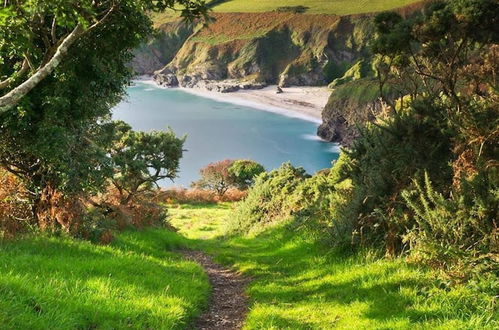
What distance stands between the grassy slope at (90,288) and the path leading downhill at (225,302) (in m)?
0.28

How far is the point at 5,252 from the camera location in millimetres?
8695

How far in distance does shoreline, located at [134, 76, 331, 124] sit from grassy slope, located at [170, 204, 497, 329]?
4411 inches

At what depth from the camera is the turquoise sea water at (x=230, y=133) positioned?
94625 millimetres

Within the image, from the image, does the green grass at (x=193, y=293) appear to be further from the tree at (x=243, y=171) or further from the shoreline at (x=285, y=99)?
the shoreline at (x=285, y=99)

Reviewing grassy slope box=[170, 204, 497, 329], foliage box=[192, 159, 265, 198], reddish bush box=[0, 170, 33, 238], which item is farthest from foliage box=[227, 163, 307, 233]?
foliage box=[192, 159, 265, 198]

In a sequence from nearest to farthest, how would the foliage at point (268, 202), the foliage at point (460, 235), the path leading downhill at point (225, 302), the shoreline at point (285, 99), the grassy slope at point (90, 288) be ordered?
1. the grassy slope at point (90, 288)
2. the foliage at point (460, 235)
3. the path leading downhill at point (225, 302)
4. the foliage at point (268, 202)
5. the shoreline at point (285, 99)

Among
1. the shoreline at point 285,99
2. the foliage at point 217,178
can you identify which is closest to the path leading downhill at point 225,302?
the foliage at point 217,178

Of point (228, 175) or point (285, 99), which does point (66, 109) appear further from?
point (285, 99)

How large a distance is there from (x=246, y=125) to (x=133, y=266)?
114 metres

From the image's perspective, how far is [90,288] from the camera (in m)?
7.64

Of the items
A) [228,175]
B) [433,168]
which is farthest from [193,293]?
[228,175]

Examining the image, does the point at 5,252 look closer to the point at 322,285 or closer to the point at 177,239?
the point at 322,285

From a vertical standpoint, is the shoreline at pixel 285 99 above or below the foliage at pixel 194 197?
above

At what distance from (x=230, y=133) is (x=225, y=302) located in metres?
107
